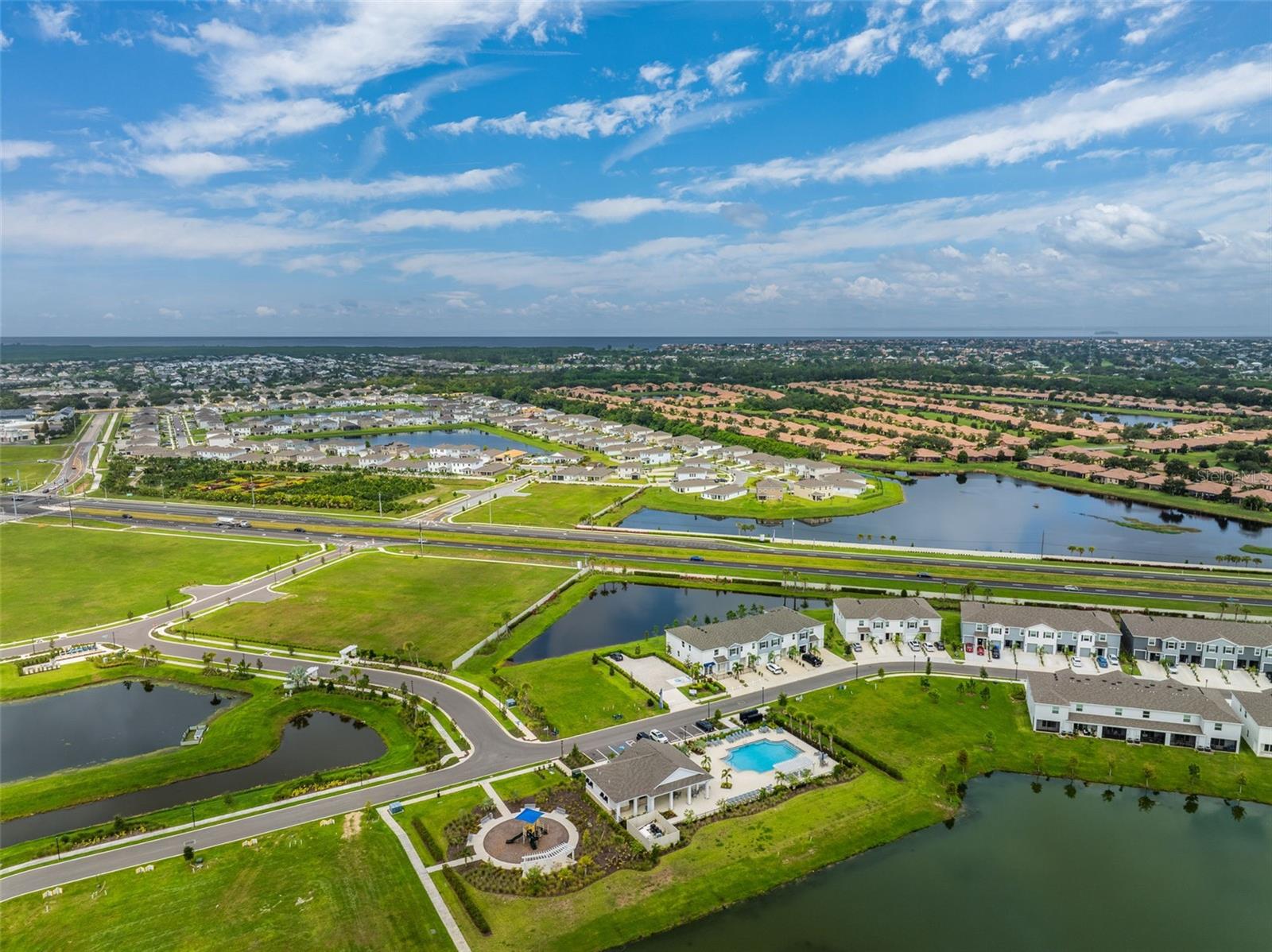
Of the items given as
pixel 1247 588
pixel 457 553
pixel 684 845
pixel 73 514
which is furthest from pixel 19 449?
pixel 1247 588

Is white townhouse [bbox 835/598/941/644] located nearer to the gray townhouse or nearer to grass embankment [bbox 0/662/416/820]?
the gray townhouse

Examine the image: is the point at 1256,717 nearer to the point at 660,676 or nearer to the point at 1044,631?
the point at 1044,631

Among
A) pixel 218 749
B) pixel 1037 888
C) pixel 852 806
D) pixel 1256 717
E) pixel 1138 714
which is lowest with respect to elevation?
pixel 1037 888

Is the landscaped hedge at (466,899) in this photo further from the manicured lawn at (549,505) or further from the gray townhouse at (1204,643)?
the manicured lawn at (549,505)

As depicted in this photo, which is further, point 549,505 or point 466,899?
point 549,505

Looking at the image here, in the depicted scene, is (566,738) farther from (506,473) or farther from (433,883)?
(506,473)

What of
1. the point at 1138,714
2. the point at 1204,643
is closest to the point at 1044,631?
the point at 1204,643

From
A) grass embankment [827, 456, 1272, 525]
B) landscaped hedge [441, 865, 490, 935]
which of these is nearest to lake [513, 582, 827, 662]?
landscaped hedge [441, 865, 490, 935]

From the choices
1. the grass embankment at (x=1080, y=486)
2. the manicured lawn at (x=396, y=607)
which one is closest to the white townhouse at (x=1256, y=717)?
the manicured lawn at (x=396, y=607)
